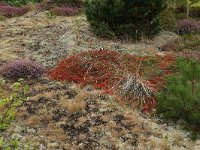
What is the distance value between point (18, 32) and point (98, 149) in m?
10.8

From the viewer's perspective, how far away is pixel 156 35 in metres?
18.8

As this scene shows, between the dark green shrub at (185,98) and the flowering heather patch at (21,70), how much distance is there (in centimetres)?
487

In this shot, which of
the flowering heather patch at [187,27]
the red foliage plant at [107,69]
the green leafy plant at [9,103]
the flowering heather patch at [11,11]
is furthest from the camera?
the flowering heather patch at [11,11]

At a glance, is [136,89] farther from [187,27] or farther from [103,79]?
[187,27]

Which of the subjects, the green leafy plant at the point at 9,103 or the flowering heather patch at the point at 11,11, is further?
the flowering heather patch at the point at 11,11

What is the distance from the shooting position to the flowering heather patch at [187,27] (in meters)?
19.1

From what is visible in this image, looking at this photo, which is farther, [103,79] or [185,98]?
[103,79]

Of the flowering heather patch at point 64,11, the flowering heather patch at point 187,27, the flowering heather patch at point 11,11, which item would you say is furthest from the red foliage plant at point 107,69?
the flowering heather patch at point 11,11

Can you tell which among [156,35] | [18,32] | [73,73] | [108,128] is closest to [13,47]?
[18,32]

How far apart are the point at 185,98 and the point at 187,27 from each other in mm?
8833

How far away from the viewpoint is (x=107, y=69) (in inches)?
567

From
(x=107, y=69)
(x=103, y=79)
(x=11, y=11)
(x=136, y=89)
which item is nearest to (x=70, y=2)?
(x=11, y=11)

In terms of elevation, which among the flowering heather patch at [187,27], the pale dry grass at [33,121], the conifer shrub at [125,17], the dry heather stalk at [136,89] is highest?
the conifer shrub at [125,17]

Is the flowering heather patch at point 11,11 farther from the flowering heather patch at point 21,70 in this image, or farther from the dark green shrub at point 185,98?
the dark green shrub at point 185,98
